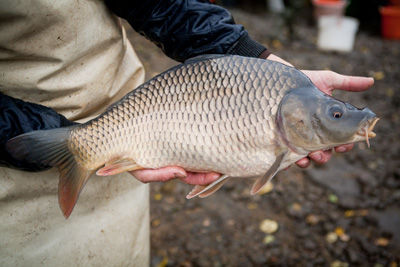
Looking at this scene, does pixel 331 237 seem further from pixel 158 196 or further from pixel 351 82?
pixel 351 82

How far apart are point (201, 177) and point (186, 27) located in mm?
725

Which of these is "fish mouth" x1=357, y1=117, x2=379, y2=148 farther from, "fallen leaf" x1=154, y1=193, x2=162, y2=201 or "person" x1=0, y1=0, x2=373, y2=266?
"fallen leaf" x1=154, y1=193, x2=162, y2=201

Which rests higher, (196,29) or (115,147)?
(196,29)

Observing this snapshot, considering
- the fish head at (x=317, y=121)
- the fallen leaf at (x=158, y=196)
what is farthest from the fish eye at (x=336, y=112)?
the fallen leaf at (x=158, y=196)

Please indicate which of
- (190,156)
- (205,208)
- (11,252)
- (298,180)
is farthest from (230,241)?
(11,252)

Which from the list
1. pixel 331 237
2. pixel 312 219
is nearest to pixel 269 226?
pixel 312 219

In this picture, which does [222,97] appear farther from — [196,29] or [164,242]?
[164,242]

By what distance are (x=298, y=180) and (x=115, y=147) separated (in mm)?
2357

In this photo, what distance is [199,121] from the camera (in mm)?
1618

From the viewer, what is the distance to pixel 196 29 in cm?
186

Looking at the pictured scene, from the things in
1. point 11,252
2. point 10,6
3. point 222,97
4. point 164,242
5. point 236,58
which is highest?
point 10,6

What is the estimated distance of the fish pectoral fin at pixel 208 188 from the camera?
5.55 ft

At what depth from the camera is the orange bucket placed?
7433 millimetres

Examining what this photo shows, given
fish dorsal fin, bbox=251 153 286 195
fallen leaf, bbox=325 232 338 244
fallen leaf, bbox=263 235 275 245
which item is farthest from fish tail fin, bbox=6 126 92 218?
fallen leaf, bbox=325 232 338 244
